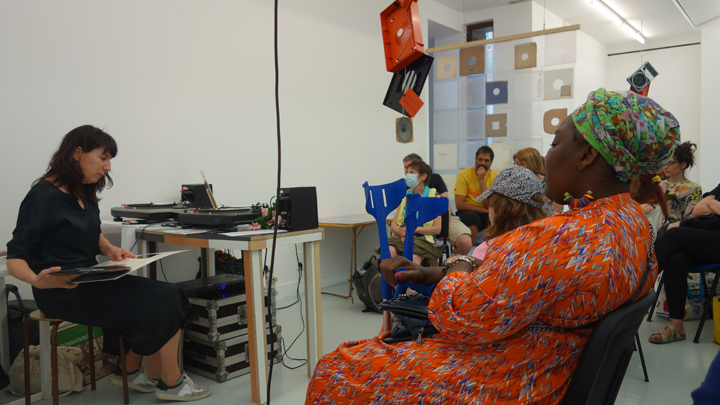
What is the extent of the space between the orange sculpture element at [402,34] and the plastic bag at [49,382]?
2185 mm

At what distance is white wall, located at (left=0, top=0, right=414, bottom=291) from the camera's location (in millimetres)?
3053

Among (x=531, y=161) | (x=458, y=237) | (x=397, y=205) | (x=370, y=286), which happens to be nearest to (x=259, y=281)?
(x=397, y=205)

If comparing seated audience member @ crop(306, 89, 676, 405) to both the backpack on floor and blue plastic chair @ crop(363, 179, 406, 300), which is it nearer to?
blue plastic chair @ crop(363, 179, 406, 300)

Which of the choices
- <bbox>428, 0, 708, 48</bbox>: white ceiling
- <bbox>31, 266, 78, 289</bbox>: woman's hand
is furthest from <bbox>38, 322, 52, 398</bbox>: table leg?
<bbox>428, 0, 708, 48</bbox>: white ceiling

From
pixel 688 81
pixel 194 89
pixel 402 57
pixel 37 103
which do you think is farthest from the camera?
pixel 688 81

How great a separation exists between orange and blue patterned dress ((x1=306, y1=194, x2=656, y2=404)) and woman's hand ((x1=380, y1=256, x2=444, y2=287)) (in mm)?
249

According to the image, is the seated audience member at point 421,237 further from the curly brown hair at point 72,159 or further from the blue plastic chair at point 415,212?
the curly brown hair at point 72,159

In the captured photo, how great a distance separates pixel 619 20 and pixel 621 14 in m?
0.19

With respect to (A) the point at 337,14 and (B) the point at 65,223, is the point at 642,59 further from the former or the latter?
(B) the point at 65,223

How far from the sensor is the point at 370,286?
156 inches

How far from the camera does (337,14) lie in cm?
513

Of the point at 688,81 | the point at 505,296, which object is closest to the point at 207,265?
the point at 505,296

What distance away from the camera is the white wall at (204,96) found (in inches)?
120

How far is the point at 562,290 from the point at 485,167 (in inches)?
172
